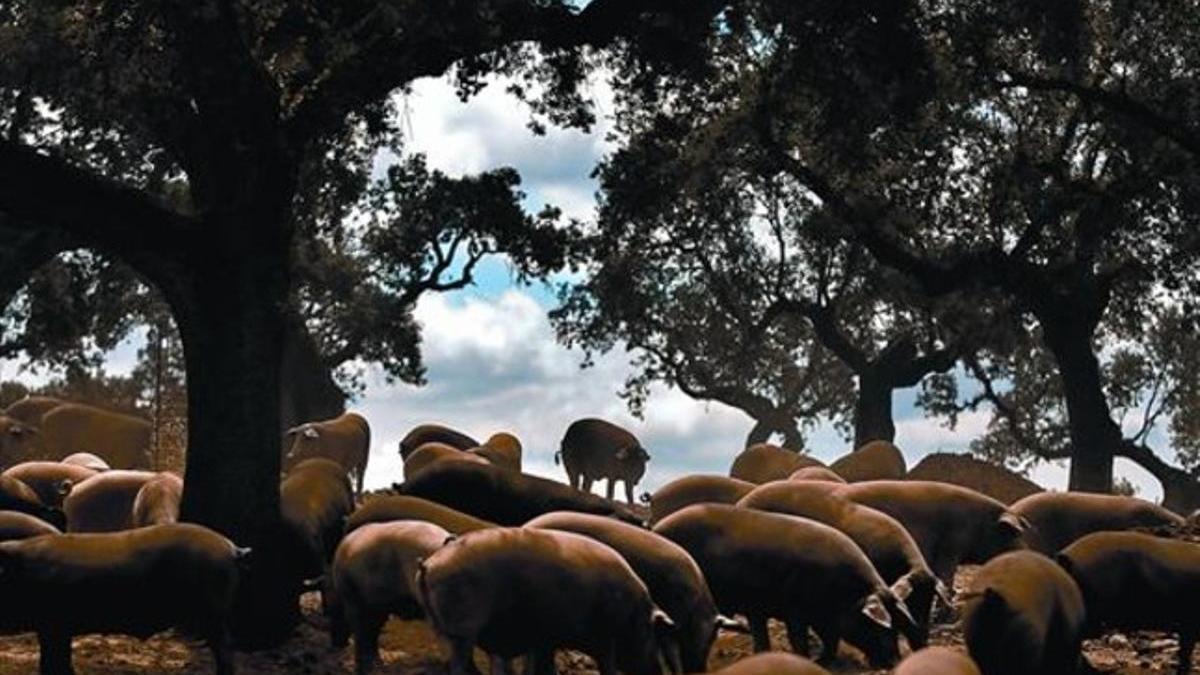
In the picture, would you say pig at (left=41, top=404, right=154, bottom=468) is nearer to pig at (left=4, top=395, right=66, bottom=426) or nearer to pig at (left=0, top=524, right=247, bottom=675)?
pig at (left=4, top=395, right=66, bottom=426)

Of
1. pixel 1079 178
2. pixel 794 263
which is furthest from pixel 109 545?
pixel 794 263

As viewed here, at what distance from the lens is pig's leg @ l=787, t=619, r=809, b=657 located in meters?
16.0

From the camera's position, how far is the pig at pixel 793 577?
15586 mm

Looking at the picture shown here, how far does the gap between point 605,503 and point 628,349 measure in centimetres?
3177

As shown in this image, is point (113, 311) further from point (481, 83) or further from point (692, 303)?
point (481, 83)

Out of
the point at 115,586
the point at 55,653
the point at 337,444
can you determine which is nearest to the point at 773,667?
the point at 115,586

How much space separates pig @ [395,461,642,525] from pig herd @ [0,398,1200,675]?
26 mm

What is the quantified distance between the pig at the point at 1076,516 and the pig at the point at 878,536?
13.6 ft

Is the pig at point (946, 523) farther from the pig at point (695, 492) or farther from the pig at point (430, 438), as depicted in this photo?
the pig at point (430, 438)

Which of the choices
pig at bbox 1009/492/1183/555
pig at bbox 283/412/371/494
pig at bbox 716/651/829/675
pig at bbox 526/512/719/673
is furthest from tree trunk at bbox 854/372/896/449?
pig at bbox 716/651/829/675

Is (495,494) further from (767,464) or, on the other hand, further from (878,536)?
(767,464)

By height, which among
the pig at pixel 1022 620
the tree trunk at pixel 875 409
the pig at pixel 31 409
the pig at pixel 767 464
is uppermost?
the tree trunk at pixel 875 409

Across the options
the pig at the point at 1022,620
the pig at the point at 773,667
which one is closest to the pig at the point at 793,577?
the pig at the point at 1022,620

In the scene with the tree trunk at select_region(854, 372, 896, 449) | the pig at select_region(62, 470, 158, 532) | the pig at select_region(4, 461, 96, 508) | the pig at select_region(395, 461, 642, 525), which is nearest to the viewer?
the pig at select_region(395, 461, 642, 525)
